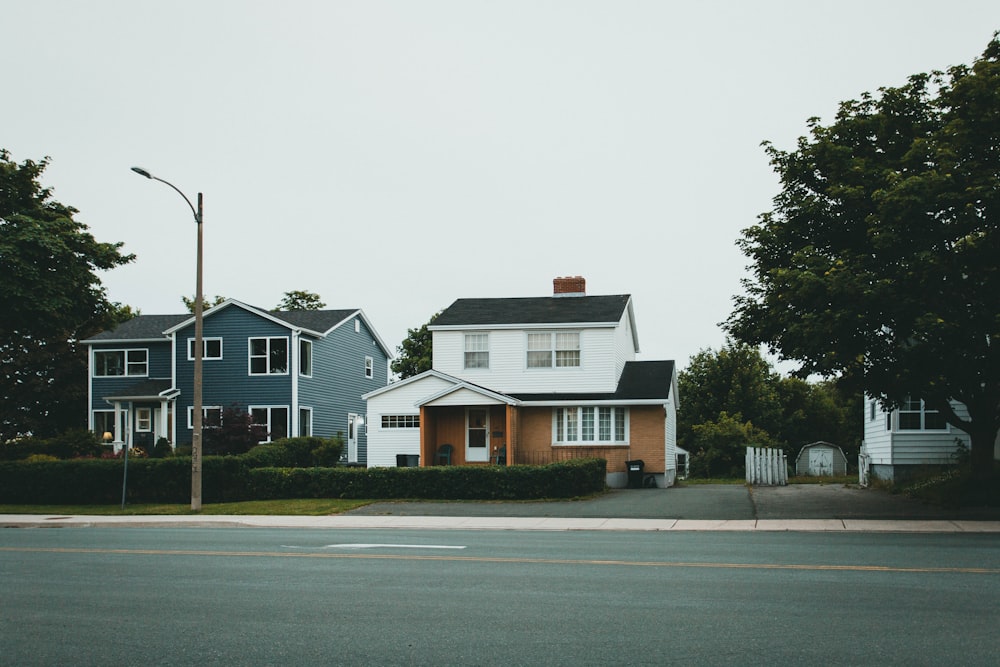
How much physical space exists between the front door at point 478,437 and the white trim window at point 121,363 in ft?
55.4

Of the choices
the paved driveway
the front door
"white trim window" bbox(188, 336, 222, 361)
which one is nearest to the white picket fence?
the paved driveway

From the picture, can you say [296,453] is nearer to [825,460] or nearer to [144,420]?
[144,420]

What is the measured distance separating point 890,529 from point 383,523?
10.3m

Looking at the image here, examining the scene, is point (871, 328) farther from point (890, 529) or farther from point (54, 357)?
point (54, 357)

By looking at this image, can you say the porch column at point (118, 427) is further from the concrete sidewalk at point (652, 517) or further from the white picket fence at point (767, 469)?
the white picket fence at point (767, 469)

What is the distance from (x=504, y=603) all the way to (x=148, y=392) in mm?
34980

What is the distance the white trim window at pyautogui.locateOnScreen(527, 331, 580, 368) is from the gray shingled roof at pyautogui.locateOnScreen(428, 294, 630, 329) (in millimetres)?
513

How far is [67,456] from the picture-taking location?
38188mm

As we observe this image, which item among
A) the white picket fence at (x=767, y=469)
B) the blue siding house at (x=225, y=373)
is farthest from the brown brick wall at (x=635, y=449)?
the blue siding house at (x=225, y=373)

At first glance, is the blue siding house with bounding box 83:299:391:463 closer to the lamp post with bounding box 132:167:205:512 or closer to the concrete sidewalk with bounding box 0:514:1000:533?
the lamp post with bounding box 132:167:205:512

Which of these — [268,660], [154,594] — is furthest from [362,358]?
[268,660]

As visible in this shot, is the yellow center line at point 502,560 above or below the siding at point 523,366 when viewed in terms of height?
below

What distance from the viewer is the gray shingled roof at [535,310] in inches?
1420

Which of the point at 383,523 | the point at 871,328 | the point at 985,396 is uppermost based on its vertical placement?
the point at 871,328
